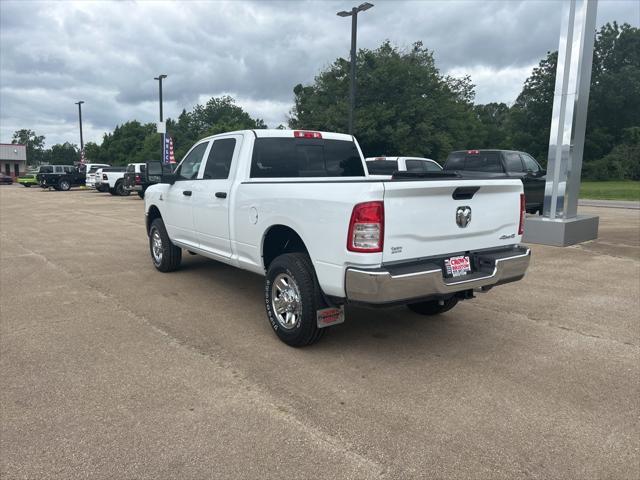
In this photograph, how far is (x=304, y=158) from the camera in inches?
219

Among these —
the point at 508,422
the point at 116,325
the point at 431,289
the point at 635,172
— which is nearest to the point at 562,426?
the point at 508,422

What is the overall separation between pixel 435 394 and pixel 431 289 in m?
0.74

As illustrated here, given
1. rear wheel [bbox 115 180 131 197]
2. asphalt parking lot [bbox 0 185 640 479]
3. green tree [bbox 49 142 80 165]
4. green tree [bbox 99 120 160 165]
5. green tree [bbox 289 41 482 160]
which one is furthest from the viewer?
green tree [bbox 49 142 80 165]

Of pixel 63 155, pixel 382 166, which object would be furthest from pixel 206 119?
pixel 382 166

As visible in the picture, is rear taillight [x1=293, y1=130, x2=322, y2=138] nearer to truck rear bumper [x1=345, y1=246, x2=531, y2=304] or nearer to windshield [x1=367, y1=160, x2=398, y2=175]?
truck rear bumper [x1=345, y1=246, x2=531, y2=304]

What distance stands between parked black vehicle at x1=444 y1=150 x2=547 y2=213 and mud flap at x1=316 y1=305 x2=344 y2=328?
30.4ft

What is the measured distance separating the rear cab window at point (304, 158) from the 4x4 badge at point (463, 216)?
2.02 metres

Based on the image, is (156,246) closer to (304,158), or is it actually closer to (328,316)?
(304,158)

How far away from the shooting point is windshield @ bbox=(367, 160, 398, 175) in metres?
13.5

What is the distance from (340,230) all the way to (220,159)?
2.56m

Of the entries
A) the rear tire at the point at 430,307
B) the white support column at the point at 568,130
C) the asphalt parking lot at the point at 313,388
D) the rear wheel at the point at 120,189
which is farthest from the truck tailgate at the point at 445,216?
the rear wheel at the point at 120,189

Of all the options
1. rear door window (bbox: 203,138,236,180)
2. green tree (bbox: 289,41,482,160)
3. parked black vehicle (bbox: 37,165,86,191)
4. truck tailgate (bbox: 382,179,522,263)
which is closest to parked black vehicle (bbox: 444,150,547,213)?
rear door window (bbox: 203,138,236,180)

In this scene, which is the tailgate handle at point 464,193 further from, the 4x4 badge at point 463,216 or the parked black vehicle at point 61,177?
the parked black vehicle at point 61,177

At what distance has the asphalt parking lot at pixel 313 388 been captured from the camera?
277 cm
